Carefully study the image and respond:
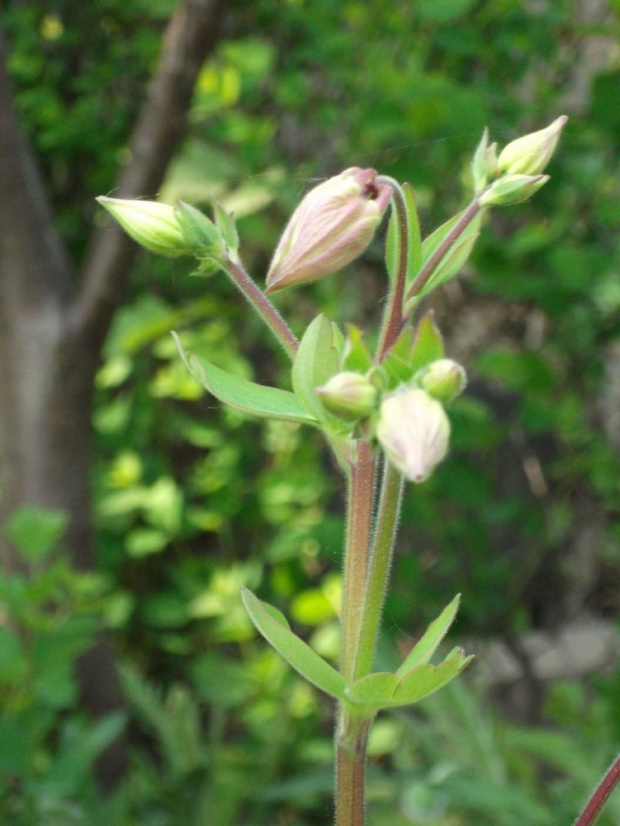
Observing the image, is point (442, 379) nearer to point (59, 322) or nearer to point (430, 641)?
point (430, 641)

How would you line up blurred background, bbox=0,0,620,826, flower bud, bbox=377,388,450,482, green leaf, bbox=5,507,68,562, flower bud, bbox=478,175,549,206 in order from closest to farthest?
flower bud, bbox=377,388,450,482 → flower bud, bbox=478,175,549,206 → green leaf, bbox=5,507,68,562 → blurred background, bbox=0,0,620,826

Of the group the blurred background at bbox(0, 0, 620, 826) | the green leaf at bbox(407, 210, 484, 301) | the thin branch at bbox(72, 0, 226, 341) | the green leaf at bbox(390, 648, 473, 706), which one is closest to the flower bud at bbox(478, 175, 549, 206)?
the green leaf at bbox(407, 210, 484, 301)

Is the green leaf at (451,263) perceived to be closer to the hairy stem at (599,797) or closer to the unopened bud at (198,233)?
the unopened bud at (198,233)

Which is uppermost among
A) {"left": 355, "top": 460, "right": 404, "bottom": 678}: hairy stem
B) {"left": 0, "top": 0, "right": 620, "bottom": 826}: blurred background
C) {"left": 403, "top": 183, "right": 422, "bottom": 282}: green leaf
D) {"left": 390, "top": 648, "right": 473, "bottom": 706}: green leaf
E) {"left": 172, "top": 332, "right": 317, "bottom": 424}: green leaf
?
{"left": 403, "top": 183, "right": 422, "bottom": 282}: green leaf

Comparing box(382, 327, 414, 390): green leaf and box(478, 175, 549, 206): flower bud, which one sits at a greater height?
box(478, 175, 549, 206): flower bud

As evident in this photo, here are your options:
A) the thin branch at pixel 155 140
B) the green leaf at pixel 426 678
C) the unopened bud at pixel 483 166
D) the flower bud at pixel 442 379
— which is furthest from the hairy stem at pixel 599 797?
the thin branch at pixel 155 140

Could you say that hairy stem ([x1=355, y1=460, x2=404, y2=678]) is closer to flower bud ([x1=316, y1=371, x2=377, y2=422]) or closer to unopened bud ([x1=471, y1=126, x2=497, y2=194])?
flower bud ([x1=316, y1=371, x2=377, y2=422])

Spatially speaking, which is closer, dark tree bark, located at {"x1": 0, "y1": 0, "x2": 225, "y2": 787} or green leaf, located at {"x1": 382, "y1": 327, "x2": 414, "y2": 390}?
green leaf, located at {"x1": 382, "y1": 327, "x2": 414, "y2": 390}
